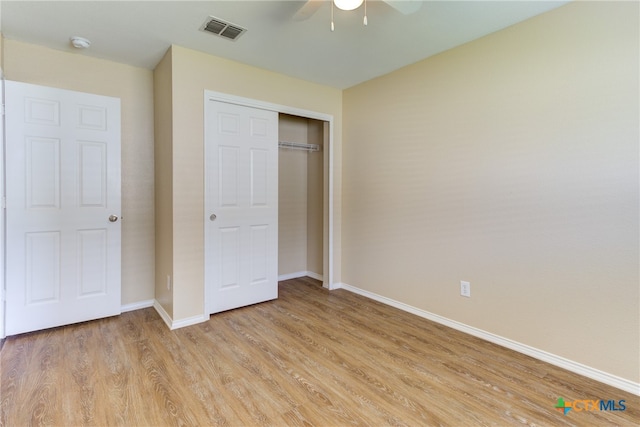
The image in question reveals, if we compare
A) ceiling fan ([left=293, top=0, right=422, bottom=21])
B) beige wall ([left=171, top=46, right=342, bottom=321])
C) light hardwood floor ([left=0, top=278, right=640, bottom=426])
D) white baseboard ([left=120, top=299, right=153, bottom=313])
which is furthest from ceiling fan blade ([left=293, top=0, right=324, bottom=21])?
white baseboard ([left=120, top=299, right=153, bottom=313])

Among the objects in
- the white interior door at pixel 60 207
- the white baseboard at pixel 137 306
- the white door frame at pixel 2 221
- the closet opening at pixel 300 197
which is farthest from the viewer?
the closet opening at pixel 300 197

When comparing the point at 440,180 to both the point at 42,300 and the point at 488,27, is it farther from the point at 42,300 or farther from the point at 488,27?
the point at 42,300

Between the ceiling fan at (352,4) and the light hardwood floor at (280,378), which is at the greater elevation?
the ceiling fan at (352,4)

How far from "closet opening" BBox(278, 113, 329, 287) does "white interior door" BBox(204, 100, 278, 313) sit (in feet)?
2.63

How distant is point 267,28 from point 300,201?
2343 millimetres

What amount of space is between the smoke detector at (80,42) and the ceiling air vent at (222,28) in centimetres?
99

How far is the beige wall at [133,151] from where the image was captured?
2836 mm


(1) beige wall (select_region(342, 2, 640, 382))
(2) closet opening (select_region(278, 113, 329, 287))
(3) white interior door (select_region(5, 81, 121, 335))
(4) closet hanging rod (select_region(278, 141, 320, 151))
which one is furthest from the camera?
(2) closet opening (select_region(278, 113, 329, 287))

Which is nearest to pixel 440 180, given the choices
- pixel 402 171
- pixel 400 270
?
pixel 402 171

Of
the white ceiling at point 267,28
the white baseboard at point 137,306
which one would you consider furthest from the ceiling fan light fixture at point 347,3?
the white baseboard at point 137,306

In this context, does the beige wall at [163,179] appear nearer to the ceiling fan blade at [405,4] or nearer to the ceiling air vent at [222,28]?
the ceiling air vent at [222,28]

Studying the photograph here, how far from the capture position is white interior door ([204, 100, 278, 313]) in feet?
9.61

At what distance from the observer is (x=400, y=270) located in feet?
10.5

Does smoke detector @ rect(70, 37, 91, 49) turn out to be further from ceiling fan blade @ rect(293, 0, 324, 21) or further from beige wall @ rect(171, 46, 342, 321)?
ceiling fan blade @ rect(293, 0, 324, 21)
